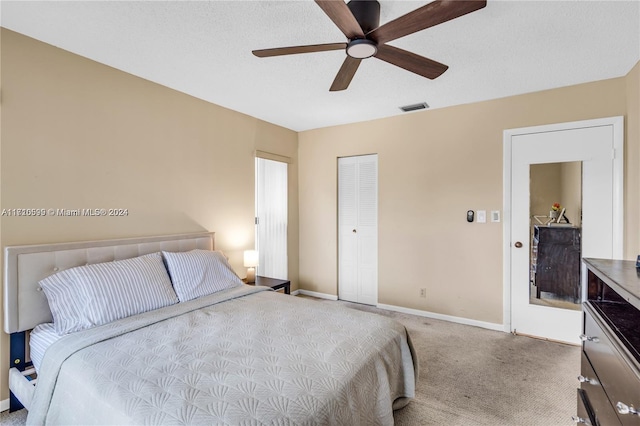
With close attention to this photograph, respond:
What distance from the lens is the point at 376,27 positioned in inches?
68.3

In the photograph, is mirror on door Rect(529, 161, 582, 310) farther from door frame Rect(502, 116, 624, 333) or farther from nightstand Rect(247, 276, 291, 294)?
nightstand Rect(247, 276, 291, 294)

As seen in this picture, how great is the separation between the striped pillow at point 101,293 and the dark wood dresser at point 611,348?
8.35ft

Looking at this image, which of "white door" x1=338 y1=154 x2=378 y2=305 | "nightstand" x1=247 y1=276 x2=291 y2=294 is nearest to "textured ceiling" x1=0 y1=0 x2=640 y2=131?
"white door" x1=338 y1=154 x2=378 y2=305

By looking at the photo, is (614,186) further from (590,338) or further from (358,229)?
Answer: (358,229)

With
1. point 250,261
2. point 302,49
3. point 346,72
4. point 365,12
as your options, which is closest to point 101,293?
point 250,261

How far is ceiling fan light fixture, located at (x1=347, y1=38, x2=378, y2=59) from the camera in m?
1.73

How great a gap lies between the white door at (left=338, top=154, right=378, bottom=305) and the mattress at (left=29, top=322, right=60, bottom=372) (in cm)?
324

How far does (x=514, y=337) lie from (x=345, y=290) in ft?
6.86

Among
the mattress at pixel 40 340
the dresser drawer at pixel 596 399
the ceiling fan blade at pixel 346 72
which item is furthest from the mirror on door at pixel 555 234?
the mattress at pixel 40 340

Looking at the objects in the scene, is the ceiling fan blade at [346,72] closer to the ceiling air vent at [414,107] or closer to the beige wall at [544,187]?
the ceiling air vent at [414,107]

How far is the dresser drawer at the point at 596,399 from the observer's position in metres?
1.17

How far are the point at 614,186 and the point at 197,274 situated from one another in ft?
12.5

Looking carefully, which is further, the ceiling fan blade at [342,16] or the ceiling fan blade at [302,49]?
the ceiling fan blade at [302,49]

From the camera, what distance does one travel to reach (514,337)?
3.20 meters
